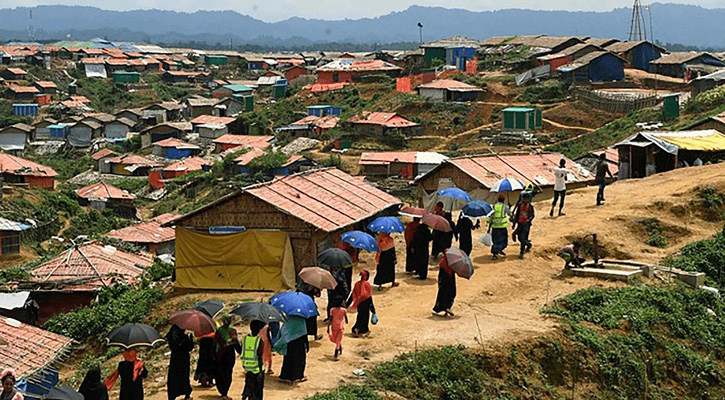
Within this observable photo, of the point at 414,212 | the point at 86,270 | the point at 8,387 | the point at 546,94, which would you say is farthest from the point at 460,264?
the point at 546,94

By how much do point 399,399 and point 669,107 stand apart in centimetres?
3053

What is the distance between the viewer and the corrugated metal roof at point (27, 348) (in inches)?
570

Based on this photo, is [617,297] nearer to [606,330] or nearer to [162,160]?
[606,330]

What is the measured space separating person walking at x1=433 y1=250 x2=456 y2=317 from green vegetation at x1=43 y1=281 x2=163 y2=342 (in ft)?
18.6

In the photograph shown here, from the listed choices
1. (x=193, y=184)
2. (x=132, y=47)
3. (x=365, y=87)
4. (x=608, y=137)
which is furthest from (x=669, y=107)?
(x=132, y=47)

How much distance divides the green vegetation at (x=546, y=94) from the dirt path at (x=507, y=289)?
84.7 ft

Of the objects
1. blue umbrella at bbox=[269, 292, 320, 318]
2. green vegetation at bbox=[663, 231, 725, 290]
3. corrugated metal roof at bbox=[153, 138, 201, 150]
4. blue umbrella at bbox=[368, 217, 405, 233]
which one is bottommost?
corrugated metal roof at bbox=[153, 138, 201, 150]

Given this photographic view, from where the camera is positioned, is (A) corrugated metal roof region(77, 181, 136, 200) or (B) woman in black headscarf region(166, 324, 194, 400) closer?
(B) woman in black headscarf region(166, 324, 194, 400)

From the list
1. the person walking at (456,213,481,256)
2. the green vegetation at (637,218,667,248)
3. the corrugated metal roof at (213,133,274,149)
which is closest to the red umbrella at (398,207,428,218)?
the person walking at (456,213,481,256)

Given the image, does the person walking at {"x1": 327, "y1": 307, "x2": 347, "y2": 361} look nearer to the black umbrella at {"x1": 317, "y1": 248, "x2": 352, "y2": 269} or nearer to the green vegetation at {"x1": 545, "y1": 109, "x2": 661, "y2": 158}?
the black umbrella at {"x1": 317, "y1": 248, "x2": 352, "y2": 269}

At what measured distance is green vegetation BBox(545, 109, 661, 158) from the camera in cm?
3991

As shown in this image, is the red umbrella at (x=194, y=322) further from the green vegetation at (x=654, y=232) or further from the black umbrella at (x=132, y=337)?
the green vegetation at (x=654, y=232)

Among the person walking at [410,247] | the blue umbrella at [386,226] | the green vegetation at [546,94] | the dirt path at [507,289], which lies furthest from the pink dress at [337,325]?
the green vegetation at [546,94]

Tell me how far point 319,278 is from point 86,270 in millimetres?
10436
